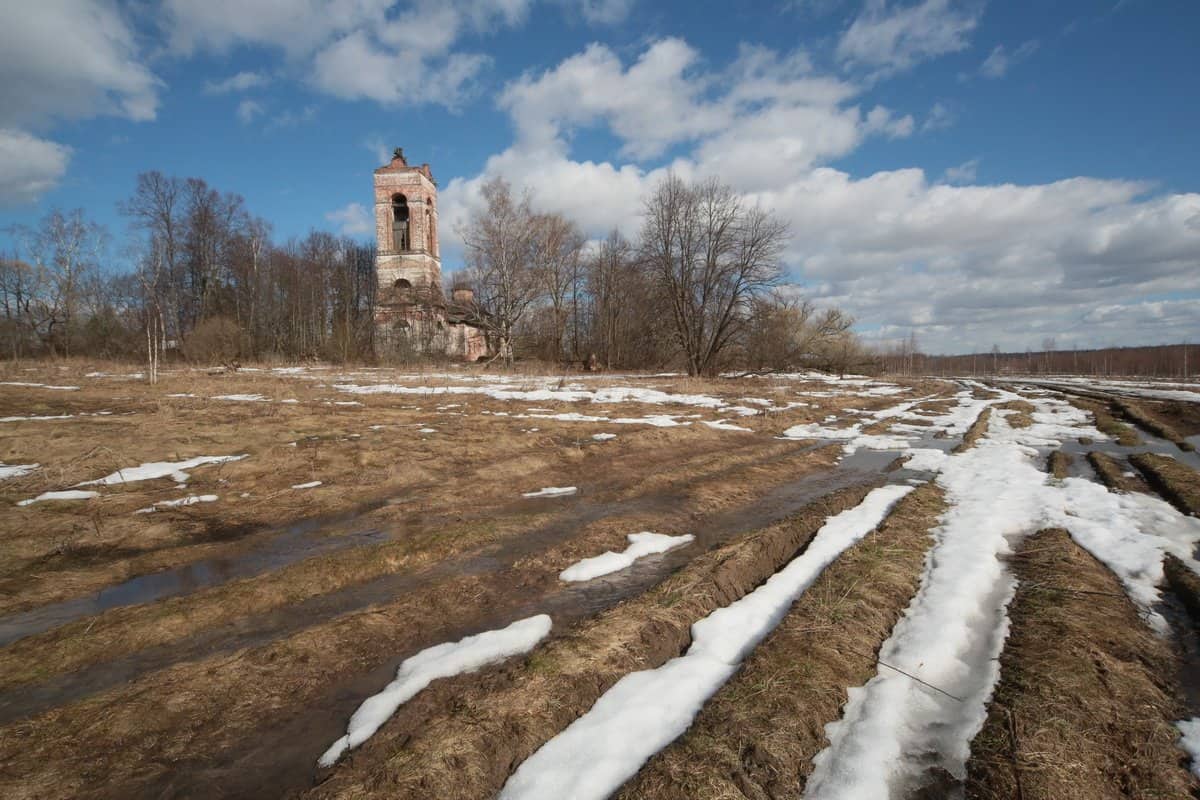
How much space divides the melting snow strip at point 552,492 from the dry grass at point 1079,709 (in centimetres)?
480

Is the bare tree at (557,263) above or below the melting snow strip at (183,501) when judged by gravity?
above

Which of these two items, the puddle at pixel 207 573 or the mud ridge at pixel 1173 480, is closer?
the puddle at pixel 207 573

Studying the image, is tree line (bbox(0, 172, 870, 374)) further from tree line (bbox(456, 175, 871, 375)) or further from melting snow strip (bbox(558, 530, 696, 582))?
melting snow strip (bbox(558, 530, 696, 582))

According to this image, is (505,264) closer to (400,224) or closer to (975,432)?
(400,224)

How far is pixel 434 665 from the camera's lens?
10.1 ft

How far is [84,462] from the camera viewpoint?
701cm

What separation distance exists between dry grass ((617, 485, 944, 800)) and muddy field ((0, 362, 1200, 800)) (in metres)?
0.02

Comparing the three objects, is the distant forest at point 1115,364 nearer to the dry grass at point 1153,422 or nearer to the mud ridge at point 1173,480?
the dry grass at point 1153,422

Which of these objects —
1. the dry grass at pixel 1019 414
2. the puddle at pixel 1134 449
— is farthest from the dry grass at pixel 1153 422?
the dry grass at pixel 1019 414

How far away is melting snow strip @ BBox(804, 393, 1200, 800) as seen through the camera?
7.76 ft

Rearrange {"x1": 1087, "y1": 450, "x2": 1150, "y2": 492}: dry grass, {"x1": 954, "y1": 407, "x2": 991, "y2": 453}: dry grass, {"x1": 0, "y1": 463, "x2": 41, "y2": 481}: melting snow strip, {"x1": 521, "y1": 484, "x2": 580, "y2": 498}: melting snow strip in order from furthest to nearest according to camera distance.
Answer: {"x1": 954, "y1": 407, "x2": 991, "y2": 453}: dry grass → {"x1": 1087, "y1": 450, "x2": 1150, "y2": 492}: dry grass → {"x1": 521, "y1": 484, "x2": 580, "y2": 498}: melting snow strip → {"x1": 0, "y1": 463, "x2": 41, "y2": 481}: melting snow strip

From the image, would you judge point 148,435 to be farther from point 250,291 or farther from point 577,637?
point 250,291

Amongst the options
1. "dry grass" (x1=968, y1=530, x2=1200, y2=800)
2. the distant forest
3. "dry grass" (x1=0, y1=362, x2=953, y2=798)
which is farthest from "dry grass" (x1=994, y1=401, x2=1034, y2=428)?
the distant forest

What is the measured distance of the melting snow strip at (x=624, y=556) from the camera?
450cm
